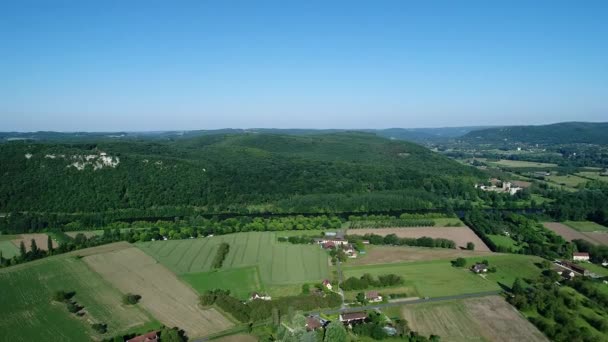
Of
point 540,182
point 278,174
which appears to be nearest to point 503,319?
point 278,174

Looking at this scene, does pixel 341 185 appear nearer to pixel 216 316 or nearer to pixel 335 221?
pixel 335 221

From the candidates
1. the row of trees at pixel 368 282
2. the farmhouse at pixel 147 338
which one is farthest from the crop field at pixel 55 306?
the row of trees at pixel 368 282

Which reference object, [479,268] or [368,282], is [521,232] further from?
[368,282]

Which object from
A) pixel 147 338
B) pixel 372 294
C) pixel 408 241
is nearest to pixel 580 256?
pixel 408 241

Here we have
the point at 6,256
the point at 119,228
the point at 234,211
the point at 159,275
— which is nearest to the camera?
the point at 159,275

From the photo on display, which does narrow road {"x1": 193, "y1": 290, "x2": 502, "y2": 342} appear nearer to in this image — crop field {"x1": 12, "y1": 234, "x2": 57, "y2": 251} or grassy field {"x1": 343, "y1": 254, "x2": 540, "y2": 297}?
grassy field {"x1": 343, "y1": 254, "x2": 540, "y2": 297}
